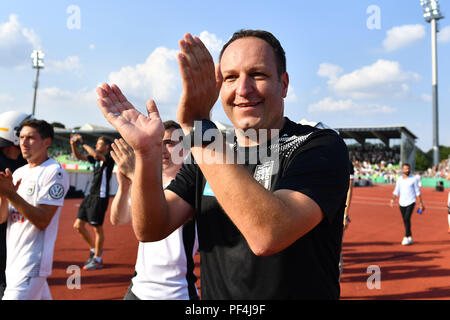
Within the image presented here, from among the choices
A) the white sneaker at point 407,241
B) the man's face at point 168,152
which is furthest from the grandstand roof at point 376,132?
the man's face at point 168,152

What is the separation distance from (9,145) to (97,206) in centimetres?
346

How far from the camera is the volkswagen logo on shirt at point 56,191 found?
3430mm

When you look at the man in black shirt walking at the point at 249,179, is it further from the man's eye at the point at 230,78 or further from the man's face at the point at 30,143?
the man's face at the point at 30,143

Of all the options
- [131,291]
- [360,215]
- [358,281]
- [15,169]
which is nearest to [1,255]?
[15,169]

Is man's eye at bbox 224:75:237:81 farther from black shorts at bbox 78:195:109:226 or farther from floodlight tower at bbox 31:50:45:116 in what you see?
floodlight tower at bbox 31:50:45:116

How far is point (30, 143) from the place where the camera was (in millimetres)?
3512

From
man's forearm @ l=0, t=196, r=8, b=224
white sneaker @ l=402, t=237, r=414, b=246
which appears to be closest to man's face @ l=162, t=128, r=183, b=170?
man's forearm @ l=0, t=196, r=8, b=224

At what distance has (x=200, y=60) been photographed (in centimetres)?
130

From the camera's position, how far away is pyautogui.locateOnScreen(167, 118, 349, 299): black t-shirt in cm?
138

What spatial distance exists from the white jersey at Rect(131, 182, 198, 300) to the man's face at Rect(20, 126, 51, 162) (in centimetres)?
163

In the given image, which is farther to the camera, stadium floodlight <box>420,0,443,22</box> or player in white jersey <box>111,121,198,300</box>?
stadium floodlight <box>420,0,443,22</box>

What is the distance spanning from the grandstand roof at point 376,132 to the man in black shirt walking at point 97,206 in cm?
3644

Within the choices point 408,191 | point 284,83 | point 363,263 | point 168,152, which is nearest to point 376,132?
point 408,191
